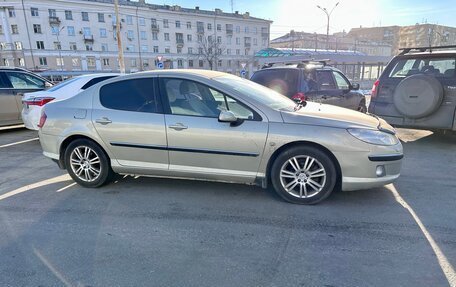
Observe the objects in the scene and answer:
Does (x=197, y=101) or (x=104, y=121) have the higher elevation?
(x=197, y=101)

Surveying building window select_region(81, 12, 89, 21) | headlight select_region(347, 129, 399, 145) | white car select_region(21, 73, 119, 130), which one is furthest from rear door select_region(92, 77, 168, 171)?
building window select_region(81, 12, 89, 21)

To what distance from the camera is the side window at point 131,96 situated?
13.1ft

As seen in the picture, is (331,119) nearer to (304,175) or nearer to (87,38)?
(304,175)

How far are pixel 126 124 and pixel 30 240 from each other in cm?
164

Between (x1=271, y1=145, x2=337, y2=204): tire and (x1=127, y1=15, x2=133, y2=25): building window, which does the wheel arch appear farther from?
(x1=127, y1=15, x2=133, y2=25): building window

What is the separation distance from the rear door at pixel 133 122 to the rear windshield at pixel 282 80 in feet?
10.6

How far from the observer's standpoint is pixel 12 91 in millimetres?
8180

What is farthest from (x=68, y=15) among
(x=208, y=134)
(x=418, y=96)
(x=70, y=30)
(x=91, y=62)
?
(x=208, y=134)

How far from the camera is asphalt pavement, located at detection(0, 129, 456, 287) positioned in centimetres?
249

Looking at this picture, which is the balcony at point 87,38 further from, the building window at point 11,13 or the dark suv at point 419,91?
the dark suv at point 419,91

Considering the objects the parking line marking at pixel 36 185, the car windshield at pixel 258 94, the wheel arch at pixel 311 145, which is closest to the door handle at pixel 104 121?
the parking line marking at pixel 36 185

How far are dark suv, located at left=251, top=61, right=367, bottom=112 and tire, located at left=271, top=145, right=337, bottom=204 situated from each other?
8.16 feet

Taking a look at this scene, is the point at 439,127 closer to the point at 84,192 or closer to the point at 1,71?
the point at 84,192

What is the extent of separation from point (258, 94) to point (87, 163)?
8.23 ft
